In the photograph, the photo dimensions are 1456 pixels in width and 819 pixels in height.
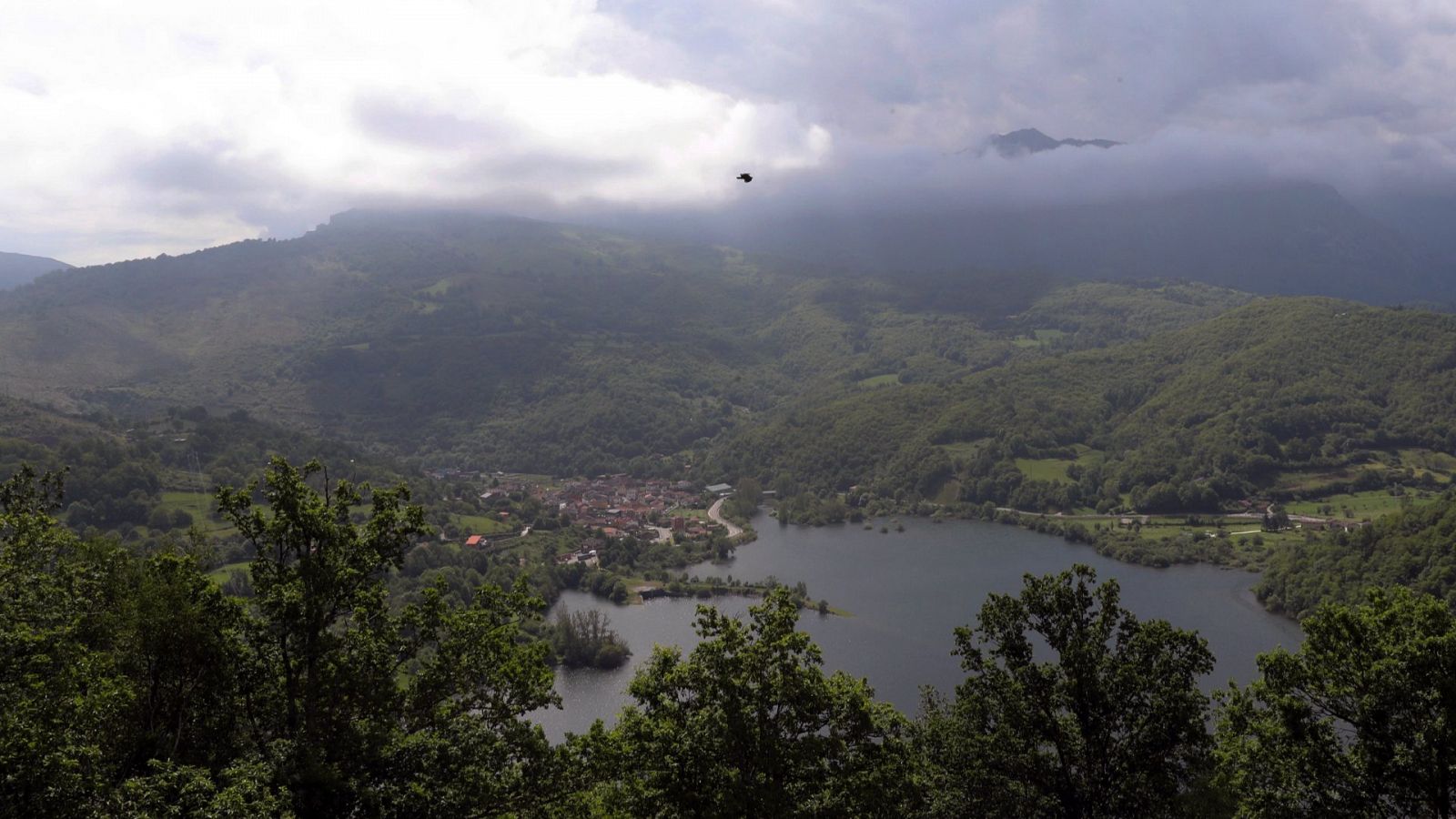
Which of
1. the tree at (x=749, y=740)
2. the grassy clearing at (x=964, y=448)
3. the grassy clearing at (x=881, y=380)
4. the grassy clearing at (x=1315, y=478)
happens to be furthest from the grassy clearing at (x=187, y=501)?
the grassy clearing at (x=881, y=380)

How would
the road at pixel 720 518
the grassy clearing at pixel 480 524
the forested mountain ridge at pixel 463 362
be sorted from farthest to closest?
the forested mountain ridge at pixel 463 362, the road at pixel 720 518, the grassy clearing at pixel 480 524

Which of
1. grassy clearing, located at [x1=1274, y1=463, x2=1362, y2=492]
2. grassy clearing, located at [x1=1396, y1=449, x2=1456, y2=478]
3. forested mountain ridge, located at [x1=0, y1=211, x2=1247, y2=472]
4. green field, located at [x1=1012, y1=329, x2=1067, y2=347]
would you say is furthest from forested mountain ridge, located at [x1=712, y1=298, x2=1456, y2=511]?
green field, located at [x1=1012, y1=329, x2=1067, y2=347]

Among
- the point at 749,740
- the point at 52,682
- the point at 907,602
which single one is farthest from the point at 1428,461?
the point at 52,682

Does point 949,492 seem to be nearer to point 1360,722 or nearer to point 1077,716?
point 1077,716

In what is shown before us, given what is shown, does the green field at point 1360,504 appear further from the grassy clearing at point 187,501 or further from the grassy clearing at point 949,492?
the grassy clearing at point 187,501

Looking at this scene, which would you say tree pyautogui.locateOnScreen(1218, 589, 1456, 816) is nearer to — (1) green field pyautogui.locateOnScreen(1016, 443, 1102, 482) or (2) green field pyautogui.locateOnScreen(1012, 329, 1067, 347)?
(1) green field pyautogui.locateOnScreen(1016, 443, 1102, 482)

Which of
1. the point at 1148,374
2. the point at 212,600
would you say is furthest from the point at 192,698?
the point at 1148,374
